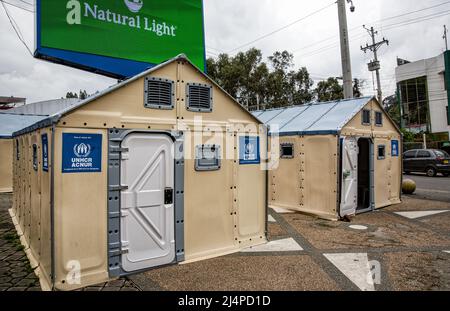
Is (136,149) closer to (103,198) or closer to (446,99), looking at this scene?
(103,198)

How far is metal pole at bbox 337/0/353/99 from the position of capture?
46.4 ft

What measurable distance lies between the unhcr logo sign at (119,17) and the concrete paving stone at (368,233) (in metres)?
6.03

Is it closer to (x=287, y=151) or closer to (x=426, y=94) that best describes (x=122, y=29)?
(x=287, y=151)

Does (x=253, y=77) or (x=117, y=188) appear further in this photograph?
(x=253, y=77)

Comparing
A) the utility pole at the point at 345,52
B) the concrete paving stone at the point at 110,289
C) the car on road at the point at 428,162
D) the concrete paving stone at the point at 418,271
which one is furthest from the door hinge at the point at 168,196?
the car on road at the point at 428,162

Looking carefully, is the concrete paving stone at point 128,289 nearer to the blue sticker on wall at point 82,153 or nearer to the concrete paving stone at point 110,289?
the concrete paving stone at point 110,289

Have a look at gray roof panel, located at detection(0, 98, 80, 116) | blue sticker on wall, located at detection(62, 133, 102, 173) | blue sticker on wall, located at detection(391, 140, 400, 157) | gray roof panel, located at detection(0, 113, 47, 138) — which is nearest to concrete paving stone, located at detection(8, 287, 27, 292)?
blue sticker on wall, located at detection(62, 133, 102, 173)

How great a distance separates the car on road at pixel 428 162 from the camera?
18391 mm

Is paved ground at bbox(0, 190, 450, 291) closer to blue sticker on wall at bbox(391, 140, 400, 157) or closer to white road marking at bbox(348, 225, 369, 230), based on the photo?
white road marking at bbox(348, 225, 369, 230)

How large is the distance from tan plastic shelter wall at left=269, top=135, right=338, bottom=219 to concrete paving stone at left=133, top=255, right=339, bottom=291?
3611mm

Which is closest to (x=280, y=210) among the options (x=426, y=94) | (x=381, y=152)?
(x=381, y=152)

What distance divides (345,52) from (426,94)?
26.0 m

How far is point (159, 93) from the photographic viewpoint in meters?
4.89
